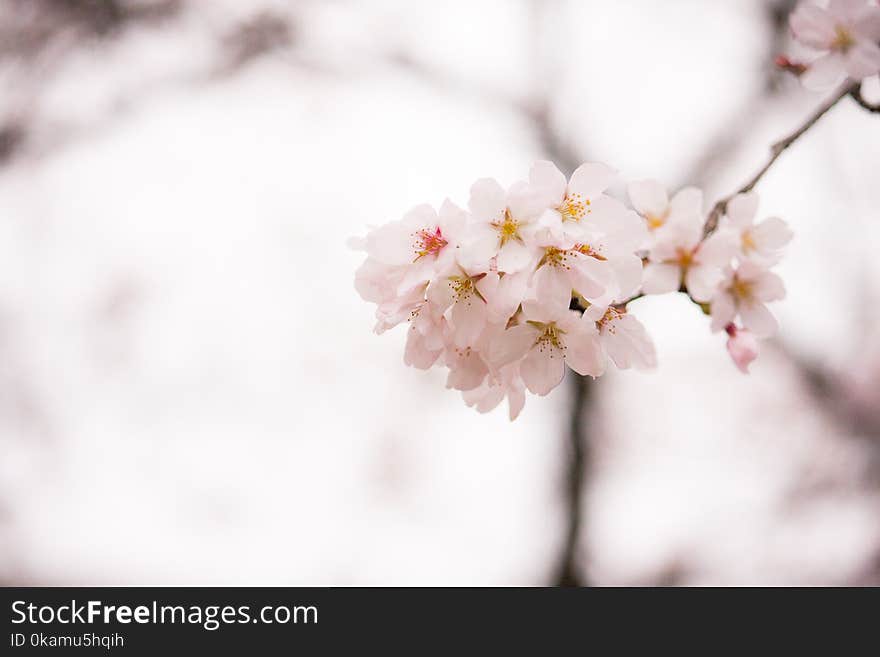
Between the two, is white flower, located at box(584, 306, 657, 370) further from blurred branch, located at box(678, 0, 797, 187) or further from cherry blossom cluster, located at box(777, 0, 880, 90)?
blurred branch, located at box(678, 0, 797, 187)

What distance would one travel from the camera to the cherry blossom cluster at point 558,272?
0.50 metres

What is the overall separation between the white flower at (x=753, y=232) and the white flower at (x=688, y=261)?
0.06 ft

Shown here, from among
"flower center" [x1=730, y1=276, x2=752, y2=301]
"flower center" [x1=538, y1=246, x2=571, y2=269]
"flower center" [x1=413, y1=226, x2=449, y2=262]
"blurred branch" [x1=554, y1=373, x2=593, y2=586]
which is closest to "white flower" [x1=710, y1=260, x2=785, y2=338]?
"flower center" [x1=730, y1=276, x2=752, y2=301]

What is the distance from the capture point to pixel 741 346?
0.55 meters

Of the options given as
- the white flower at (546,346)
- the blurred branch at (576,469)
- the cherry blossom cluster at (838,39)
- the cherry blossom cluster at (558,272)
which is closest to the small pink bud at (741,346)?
the cherry blossom cluster at (558,272)

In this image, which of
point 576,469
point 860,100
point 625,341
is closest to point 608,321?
point 625,341

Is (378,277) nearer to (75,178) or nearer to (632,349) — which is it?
(632,349)

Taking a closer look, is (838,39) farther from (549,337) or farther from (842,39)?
(549,337)

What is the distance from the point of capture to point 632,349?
1.88ft

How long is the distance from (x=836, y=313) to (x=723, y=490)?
859 mm

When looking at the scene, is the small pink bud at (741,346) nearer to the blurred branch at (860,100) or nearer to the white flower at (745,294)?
the white flower at (745,294)

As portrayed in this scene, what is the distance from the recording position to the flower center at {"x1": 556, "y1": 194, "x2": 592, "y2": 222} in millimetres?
551

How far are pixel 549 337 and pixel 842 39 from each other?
0.33m

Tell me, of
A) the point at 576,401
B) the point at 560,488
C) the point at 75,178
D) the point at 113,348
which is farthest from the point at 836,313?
the point at 75,178
